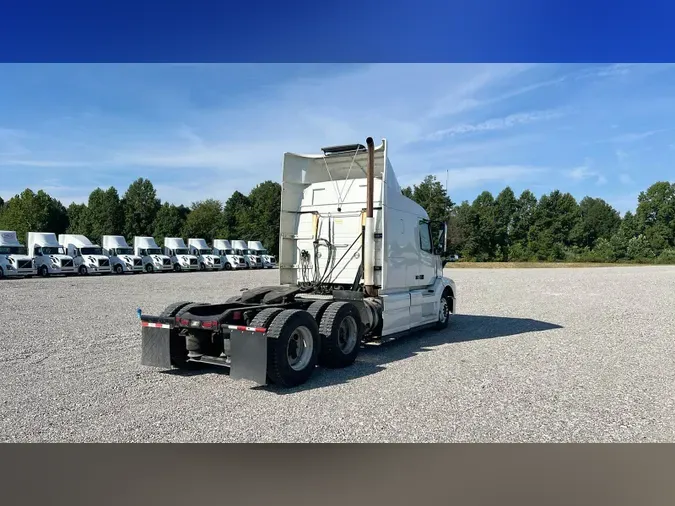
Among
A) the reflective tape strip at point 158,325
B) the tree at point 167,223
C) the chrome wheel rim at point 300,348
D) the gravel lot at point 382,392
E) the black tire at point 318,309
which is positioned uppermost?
the tree at point 167,223

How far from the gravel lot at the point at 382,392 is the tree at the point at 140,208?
183ft

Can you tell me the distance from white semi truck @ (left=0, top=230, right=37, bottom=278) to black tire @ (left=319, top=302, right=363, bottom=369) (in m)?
28.8

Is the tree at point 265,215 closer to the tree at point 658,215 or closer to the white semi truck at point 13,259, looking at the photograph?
the white semi truck at point 13,259

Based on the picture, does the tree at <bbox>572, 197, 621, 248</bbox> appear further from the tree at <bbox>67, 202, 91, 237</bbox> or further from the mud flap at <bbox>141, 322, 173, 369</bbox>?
the mud flap at <bbox>141, 322, 173, 369</bbox>

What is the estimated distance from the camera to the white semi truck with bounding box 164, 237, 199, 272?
43156mm

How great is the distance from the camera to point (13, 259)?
3034 centimetres

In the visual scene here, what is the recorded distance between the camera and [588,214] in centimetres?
8975

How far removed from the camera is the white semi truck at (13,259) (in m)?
29.9

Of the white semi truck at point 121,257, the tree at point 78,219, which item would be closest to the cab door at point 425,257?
the white semi truck at point 121,257

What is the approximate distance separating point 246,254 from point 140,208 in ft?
75.2

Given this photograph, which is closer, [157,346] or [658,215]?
[157,346]

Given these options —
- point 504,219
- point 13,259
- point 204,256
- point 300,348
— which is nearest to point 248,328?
point 300,348

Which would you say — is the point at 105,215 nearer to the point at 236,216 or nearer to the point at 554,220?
the point at 236,216

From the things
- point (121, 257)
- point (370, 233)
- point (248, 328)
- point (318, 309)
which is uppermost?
point (370, 233)
